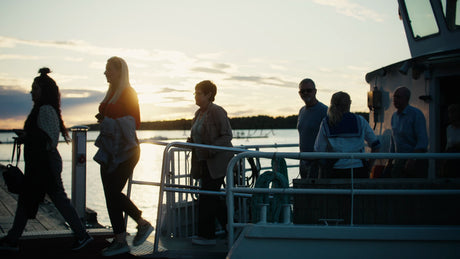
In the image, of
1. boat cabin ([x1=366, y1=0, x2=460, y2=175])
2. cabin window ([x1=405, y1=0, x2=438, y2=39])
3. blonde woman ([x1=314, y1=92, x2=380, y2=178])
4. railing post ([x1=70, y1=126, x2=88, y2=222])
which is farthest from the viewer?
cabin window ([x1=405, y1=0, x2=438, y2=39])

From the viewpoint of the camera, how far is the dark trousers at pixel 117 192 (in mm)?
4879

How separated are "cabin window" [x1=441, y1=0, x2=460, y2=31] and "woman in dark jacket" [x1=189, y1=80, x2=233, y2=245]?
4481mm

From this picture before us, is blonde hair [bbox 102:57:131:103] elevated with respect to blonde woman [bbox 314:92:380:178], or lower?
elevated

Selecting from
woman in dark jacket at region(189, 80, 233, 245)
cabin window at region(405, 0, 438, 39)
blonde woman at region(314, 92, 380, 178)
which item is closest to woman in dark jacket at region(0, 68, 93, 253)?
woman in dark jacket at region(189, 80, 233, 245)

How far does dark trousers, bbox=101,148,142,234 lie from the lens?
4879mm

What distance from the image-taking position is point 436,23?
8.07 meters

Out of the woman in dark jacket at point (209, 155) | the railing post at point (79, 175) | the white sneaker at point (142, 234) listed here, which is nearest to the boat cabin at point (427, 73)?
the woman in dark jacket at point (209, 155)

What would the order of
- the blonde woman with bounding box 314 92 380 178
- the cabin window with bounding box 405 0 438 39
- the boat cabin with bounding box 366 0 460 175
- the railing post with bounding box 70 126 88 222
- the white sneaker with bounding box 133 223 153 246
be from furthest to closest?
the cabin window with bounding box 405 0 438 39 < the railing post with bounding box 70 126 88 222 < the boat cabin with bounding box 366 0 460 175 < the white sneaker with bounding box 133 223 153 246 < the blonde woman with bounding box 314 92 380 178

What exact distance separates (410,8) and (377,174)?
10.5ft

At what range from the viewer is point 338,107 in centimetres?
490

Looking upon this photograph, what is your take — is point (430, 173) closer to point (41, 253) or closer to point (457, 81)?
point (457, 81)

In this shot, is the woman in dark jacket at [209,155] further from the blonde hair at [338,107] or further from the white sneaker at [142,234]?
the blonde hair at [338,107]

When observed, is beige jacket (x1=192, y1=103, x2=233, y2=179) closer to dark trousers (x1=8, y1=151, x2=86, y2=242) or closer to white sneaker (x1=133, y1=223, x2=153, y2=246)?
white sneaker (x1=133, y1=223, x2=153, y2=246)

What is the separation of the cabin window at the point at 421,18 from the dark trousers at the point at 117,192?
5.54 meters
